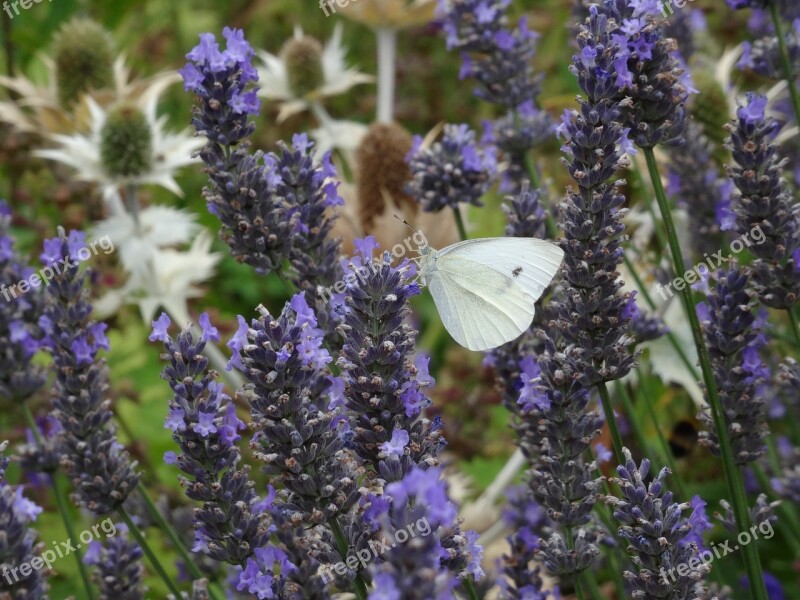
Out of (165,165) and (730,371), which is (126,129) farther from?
(730,371)

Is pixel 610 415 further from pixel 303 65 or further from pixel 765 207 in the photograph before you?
pixel 303 65

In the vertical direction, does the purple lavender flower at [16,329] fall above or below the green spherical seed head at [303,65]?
below

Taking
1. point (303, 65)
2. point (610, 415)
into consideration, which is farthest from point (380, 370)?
point (303, 65)

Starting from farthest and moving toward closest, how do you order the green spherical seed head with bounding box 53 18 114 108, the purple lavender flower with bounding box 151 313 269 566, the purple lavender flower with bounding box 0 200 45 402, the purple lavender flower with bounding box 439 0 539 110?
1. the green spherical seed head with bounding box 53 18 114 108
2. the purple lavender flower with bounding box 439 0 539 110
3. the purple lavender flower with bounding box 0 200 45 402
4. the purple lavender flower with bounding box 151 313 269 566

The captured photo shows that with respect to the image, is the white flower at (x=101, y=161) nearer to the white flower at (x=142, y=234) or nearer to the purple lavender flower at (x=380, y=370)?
the white flower at (x=142, y=234)

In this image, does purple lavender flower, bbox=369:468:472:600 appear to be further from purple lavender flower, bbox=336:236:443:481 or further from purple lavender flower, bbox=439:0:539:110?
purple lavender flower, bbox=439:0:539:110

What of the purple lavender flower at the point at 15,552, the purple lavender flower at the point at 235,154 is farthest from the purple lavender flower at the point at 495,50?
the purple lavender flower at the point at 15,552

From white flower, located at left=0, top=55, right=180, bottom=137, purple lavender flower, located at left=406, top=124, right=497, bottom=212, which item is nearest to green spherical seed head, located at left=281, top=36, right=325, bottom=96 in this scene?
white flower, located at left=0, top=55, right=180, bottom=137
